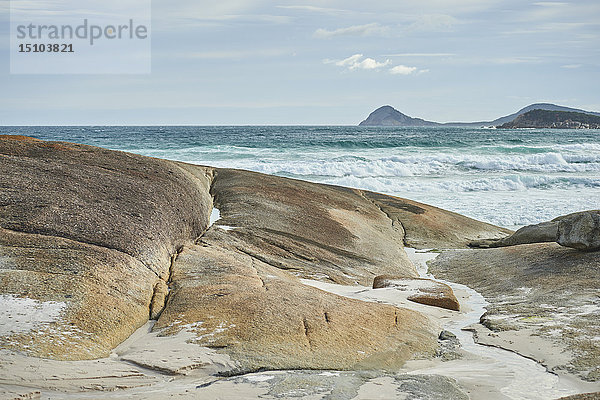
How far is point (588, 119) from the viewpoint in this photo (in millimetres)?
129375

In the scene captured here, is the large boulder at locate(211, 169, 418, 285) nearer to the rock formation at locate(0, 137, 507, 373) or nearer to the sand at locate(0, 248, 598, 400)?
the rock formation at locate(0, 137, 507, 373)

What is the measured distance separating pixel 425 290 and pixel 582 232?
297cm

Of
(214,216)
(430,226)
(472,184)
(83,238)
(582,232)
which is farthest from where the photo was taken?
(472,184)

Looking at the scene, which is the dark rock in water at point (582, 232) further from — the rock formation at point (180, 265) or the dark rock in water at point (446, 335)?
the dark rock in water at point (446, 335)

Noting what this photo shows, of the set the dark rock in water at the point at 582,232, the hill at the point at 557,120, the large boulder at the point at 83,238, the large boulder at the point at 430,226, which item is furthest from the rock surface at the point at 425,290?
the hill at the point at 557,120

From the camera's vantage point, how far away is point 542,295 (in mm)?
7258

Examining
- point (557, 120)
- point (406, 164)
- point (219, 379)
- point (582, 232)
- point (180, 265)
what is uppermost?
point (557, 120)

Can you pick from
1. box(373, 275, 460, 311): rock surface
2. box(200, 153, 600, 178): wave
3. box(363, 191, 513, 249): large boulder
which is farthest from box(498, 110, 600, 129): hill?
box(373, 275, 460, 311): rock surface

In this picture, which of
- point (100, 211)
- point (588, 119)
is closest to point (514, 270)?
point (100, 211)

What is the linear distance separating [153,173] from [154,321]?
149 inches

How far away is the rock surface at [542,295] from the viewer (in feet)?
17.1

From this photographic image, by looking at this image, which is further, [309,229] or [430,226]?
[430,226]

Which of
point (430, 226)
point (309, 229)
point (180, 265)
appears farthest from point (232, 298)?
point (430, 226)

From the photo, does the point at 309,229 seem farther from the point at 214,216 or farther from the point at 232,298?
the point at 232,298
